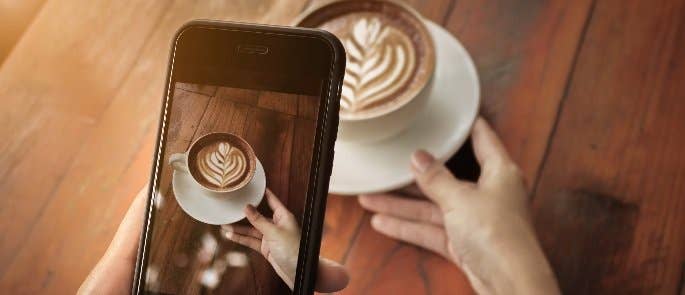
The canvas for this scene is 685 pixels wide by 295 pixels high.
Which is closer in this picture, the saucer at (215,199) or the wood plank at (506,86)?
the saucer at (215,199)

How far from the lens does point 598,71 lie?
52 cm

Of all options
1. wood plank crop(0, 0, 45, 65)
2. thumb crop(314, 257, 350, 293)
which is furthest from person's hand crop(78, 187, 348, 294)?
wood plank crop(0, 0, 45, 65)

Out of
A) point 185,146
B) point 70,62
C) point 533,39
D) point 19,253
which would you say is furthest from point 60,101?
point 533,39

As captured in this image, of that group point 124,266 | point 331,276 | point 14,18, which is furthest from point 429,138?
point 14,18

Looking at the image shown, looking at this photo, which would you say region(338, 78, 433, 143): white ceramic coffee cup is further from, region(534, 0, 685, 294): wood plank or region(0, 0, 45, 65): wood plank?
region(0, 0, 45, 65): wood plank

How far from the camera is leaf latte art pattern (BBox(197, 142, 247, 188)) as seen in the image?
327mm

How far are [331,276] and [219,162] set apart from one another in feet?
0.50

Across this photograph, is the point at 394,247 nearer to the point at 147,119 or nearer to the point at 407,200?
the point at 407,200

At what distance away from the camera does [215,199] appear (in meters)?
0.33

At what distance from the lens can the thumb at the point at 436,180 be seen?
0.46m

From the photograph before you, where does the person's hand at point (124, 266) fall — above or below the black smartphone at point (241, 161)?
below

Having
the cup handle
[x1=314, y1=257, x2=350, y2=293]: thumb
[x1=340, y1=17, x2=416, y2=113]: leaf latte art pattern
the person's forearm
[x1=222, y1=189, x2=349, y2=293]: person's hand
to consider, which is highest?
[x1=340, y1=17, x2=416, y2=113]: leaf latte art pattern

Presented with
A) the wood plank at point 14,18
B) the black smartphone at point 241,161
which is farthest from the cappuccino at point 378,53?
the wood plank at point 14,18

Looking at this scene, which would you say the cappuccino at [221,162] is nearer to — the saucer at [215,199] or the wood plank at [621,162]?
the saucer at [215,199]
